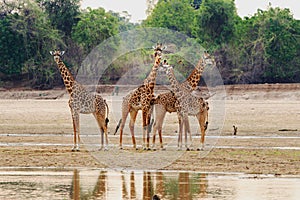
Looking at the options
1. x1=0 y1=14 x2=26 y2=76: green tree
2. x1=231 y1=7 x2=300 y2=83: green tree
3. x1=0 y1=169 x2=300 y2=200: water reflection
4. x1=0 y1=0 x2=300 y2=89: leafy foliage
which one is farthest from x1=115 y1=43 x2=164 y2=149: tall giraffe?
x1=0 y1=14 x2=26 y2=76: green tree

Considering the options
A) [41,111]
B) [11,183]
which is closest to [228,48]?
[41,111]

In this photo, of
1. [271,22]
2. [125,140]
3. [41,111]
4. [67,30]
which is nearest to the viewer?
[125,140]

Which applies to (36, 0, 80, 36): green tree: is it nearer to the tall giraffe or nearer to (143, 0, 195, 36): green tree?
(143, 0, 195, 36): green tree

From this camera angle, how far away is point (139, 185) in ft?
50.1

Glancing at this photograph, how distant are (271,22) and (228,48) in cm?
342

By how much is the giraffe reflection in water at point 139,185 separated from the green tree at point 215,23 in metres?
41.8

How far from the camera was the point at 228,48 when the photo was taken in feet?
188

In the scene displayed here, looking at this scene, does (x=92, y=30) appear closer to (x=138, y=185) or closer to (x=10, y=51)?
(x=10, y=51)

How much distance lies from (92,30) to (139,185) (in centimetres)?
4397

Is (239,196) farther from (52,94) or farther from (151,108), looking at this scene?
(52,94)

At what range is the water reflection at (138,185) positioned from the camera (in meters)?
14.0

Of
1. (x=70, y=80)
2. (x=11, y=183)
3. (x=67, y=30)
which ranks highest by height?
(x=67, y=30)

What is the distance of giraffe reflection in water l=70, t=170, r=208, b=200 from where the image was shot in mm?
14053

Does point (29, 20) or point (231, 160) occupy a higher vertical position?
point (29, 20)
